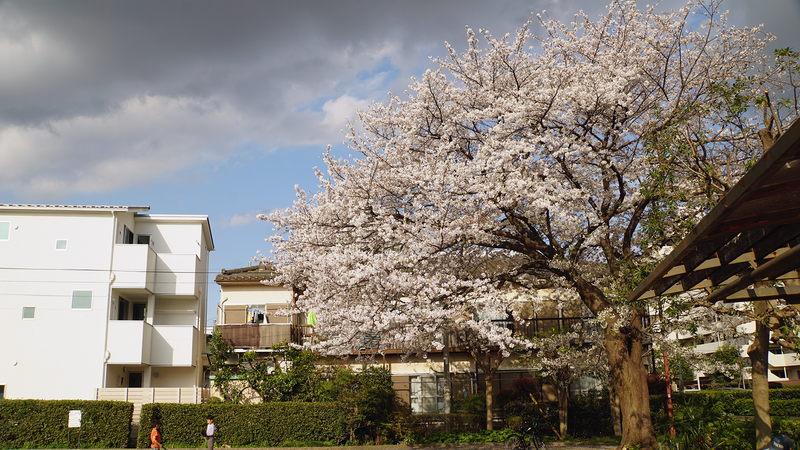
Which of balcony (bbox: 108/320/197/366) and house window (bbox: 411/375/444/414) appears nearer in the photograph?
balcony (bbox: 108/320/197/366)

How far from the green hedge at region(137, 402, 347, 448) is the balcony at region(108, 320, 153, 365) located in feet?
10.8

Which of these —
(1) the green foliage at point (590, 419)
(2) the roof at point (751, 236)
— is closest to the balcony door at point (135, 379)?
(1) the green foliage at point (590, 419)

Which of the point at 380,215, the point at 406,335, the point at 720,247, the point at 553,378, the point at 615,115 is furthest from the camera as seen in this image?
the point at 553,378

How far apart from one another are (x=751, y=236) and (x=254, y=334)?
22326mm

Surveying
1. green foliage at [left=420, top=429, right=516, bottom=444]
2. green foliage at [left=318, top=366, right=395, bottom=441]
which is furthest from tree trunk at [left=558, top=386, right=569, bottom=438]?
green foliage at [left=318, top=366, right=395, bottom=441]

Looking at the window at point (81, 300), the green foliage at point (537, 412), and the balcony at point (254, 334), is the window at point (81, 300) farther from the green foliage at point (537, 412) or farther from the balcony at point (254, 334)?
the green foliage at point (537, 412)

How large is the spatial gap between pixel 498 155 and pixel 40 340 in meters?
20.1

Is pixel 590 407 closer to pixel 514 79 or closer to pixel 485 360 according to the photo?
pixel 485 360

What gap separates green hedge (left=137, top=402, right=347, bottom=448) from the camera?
20.6 metres

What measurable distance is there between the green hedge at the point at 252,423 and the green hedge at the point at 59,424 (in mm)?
891

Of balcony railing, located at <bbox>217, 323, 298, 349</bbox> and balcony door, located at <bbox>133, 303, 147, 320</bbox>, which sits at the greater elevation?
balcony door, located at <bbox>133, 303, 147, 320</bbox>

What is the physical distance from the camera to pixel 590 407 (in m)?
23.0

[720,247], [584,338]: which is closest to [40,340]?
[584,338]

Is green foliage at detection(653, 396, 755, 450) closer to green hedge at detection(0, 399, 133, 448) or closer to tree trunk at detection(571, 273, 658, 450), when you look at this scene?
tree trunk at detection(571, 273, 658, 450)
